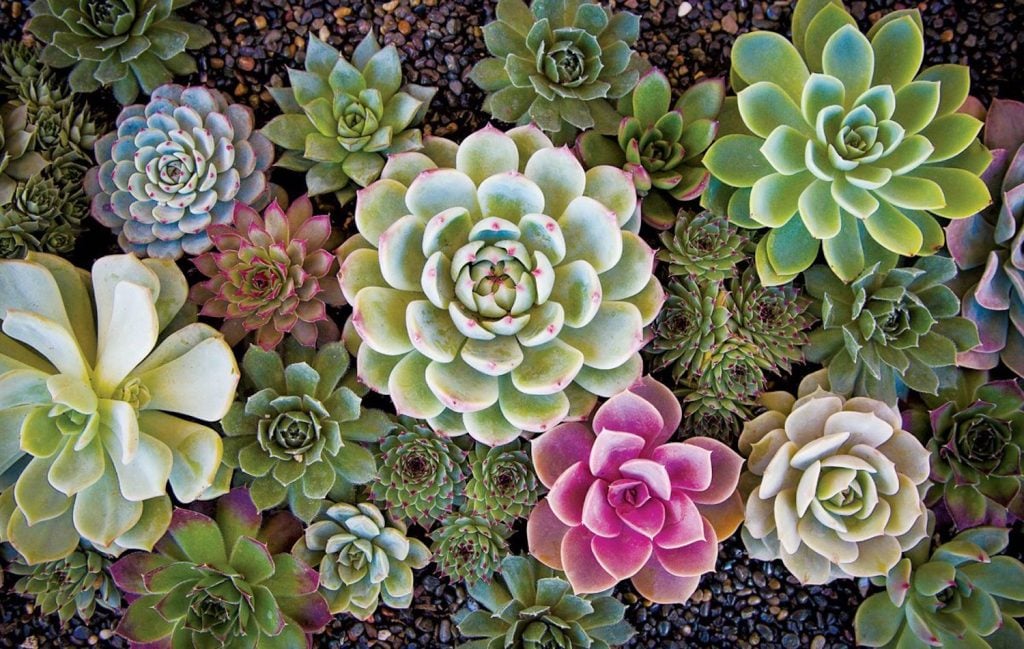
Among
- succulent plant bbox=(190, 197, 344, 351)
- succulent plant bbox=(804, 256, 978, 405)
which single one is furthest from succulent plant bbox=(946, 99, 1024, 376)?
succulent plant bbox=(190, 197, 344, 351)

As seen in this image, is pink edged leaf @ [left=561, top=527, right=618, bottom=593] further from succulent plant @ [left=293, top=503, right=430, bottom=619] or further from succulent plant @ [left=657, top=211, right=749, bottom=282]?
succulent plant @ [left=657, top=211, right=749, bottom=282]

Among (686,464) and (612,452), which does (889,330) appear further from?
(612,452)

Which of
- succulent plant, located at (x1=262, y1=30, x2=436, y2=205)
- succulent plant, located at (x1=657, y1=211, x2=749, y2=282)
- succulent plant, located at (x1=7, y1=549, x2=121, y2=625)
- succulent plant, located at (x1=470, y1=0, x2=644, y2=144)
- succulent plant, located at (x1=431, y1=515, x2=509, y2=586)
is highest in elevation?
succulent plant, located at (x1=470, y1=0, x2=644, y2=144)

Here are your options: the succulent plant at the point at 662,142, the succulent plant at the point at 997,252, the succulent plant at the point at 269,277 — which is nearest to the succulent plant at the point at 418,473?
the succulent plant at the point at 269,277

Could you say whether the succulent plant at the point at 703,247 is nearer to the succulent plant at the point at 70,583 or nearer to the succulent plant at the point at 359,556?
the succulent plant at the point at 359,556

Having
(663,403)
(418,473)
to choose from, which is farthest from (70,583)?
(663,403)

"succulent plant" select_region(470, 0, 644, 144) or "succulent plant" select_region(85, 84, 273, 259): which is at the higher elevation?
"succulent plant" select_region(470, 0, 644, 144)
